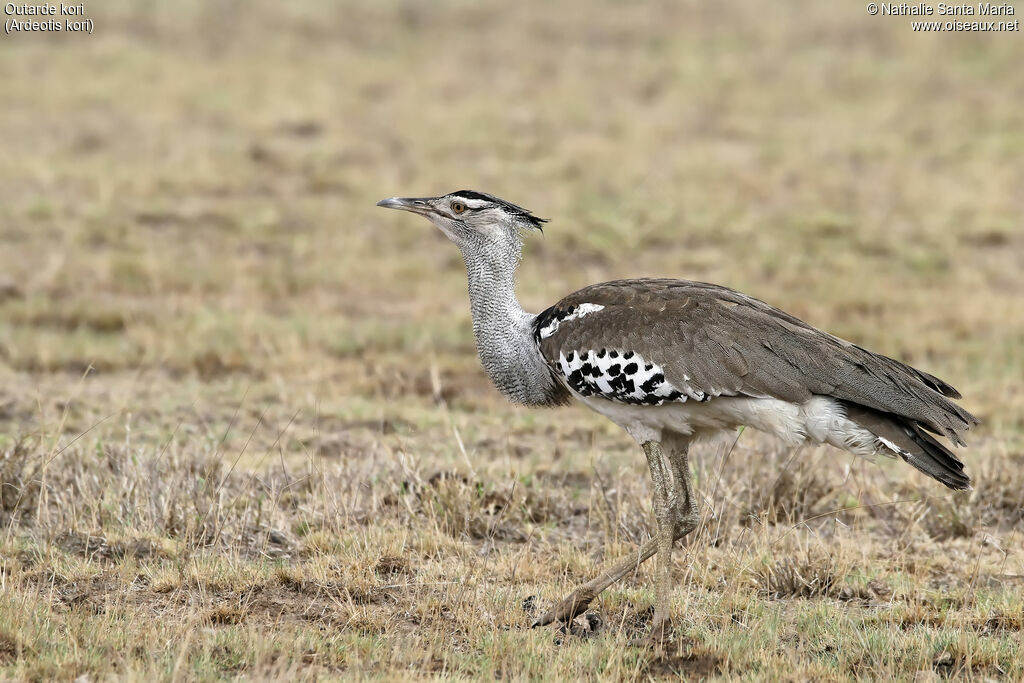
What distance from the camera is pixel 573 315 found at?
490cm

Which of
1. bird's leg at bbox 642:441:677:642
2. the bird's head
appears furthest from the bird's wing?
the bird's head

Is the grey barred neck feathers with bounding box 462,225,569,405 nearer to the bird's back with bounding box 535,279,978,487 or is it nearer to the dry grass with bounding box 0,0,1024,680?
the bird's back with bounding box 535,279,978,487

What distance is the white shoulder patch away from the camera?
4.88 m

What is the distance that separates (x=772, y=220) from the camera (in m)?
12.9

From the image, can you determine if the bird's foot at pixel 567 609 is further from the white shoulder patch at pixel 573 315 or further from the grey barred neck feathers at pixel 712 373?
the white shoulder patch at pixel 573 315

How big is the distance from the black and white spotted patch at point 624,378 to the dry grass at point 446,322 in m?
0.86

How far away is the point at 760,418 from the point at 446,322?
5.67 m

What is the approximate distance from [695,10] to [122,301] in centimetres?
1256

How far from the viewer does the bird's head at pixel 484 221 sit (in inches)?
207

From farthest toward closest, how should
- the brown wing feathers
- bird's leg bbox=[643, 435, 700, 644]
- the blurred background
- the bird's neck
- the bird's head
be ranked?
the blurred background, the bird's head, the bird's neck, bird's leg bbox=[643, 435, 700, 644], the brown wing feathers

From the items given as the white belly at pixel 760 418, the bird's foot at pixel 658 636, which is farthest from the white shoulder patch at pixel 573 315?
the bird's foot at pixel 658 636

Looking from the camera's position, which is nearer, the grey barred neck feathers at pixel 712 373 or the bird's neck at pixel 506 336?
the grey barred neck feathers at pixel 712 373

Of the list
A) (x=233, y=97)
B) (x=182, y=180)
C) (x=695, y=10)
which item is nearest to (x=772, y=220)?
(x=182, y=180)

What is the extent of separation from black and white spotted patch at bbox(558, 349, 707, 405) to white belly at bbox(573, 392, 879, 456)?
6cm
